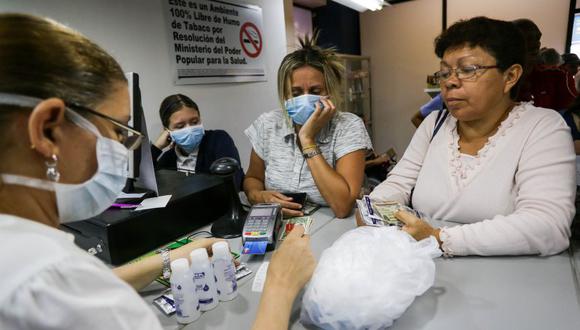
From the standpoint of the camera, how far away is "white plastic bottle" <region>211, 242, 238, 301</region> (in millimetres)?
798

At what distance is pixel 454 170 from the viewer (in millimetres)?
1222

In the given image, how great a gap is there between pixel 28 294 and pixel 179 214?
0.77 meters

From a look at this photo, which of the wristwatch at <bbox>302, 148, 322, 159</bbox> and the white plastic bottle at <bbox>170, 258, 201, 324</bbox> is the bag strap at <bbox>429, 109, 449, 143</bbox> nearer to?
the wristwatch at <bbox>302, 148, 322, 159</bbox>

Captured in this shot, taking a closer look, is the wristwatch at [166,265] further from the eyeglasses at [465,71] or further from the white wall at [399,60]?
the white wall at [399,60]

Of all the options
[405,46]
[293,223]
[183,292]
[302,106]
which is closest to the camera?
[183,292]

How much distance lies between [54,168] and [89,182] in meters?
0.09

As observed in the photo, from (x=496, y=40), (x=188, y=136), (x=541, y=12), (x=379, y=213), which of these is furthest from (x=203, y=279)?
(x=541, y=12)

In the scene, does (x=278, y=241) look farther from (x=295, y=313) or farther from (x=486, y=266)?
(x=486, y=266)

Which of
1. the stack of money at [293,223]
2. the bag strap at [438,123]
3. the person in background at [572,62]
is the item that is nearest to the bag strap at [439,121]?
the bag strap at [438,123]

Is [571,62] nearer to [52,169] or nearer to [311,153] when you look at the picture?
[311,153]

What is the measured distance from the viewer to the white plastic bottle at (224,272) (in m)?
0.80

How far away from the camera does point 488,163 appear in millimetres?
1137

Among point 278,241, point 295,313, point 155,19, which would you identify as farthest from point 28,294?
point 155,19

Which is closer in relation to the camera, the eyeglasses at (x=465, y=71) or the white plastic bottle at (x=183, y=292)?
the white plastic bottle at (x=183, y=292)
